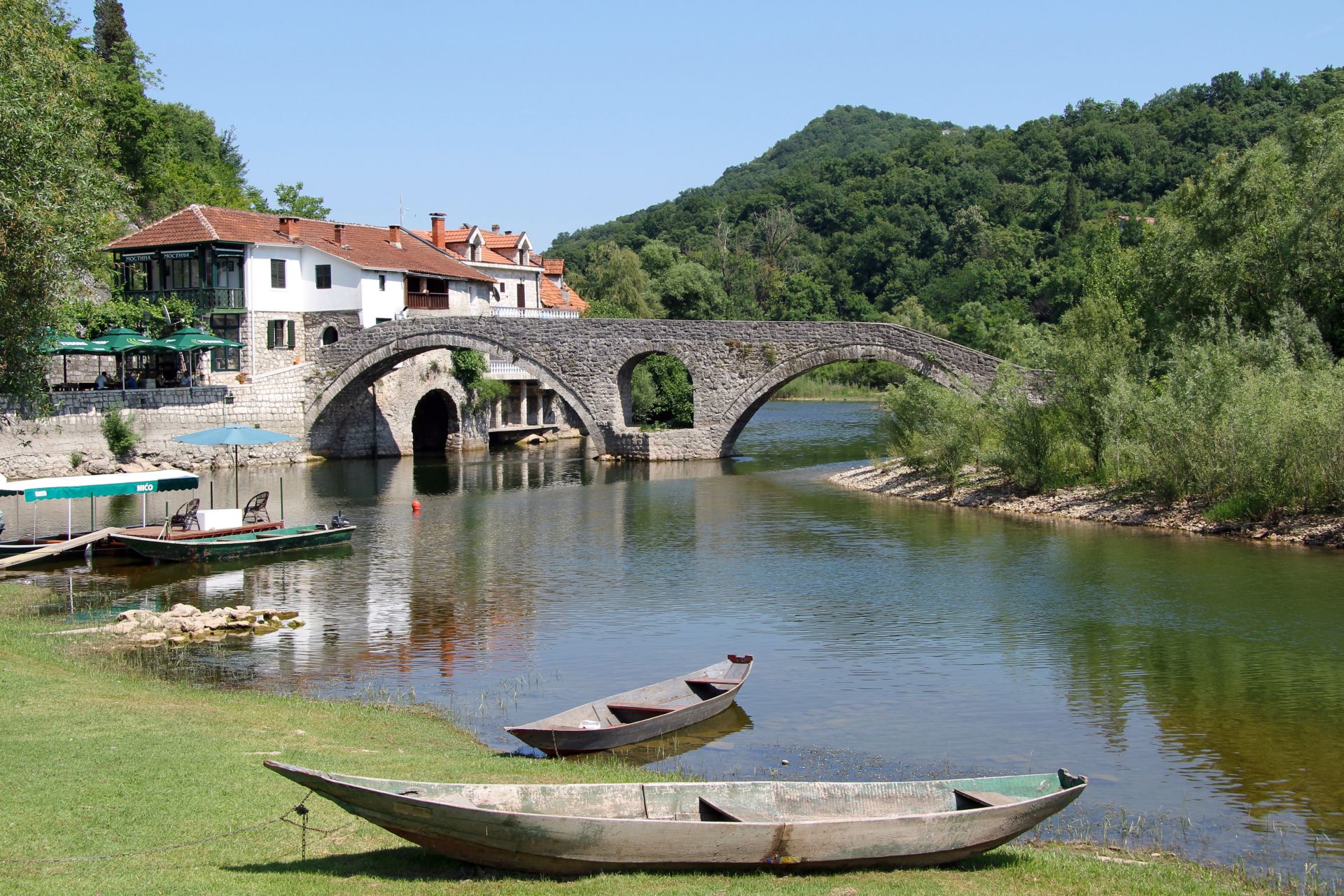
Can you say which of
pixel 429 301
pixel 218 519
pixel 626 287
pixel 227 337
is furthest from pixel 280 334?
pixel 626 287

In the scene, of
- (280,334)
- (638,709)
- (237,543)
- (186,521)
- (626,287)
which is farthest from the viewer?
(626,287)

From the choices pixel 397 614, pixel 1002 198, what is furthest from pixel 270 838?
pixel 1002 198

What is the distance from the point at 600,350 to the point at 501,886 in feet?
116

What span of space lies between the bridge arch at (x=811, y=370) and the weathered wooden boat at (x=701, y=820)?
27.6 metres

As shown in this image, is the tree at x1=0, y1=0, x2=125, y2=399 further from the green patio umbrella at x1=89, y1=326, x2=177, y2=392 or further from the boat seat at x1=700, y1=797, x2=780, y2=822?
the green patio umbrella at x1=89, y1=326, x2=177, y2=392

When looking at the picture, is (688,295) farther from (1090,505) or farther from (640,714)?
(640,714)

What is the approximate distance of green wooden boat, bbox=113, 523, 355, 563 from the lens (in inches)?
883

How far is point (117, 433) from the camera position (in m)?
37.2

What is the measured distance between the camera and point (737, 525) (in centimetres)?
2738

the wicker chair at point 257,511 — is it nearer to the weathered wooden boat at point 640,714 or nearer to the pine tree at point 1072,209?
the weathered wooden boat at point 640,714

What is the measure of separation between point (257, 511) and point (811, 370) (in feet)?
68.1

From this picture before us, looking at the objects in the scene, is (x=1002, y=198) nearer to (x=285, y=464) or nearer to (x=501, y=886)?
(x=285, y=464)

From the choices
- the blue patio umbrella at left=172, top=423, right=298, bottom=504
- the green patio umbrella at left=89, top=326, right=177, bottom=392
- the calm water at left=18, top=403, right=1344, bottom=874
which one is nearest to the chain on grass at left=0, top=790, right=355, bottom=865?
the calm water at left=18, top=403, right=1344, bottom=874

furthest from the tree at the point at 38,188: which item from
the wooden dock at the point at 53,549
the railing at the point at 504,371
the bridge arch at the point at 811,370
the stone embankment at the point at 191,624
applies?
the railing at the point at 504,371
